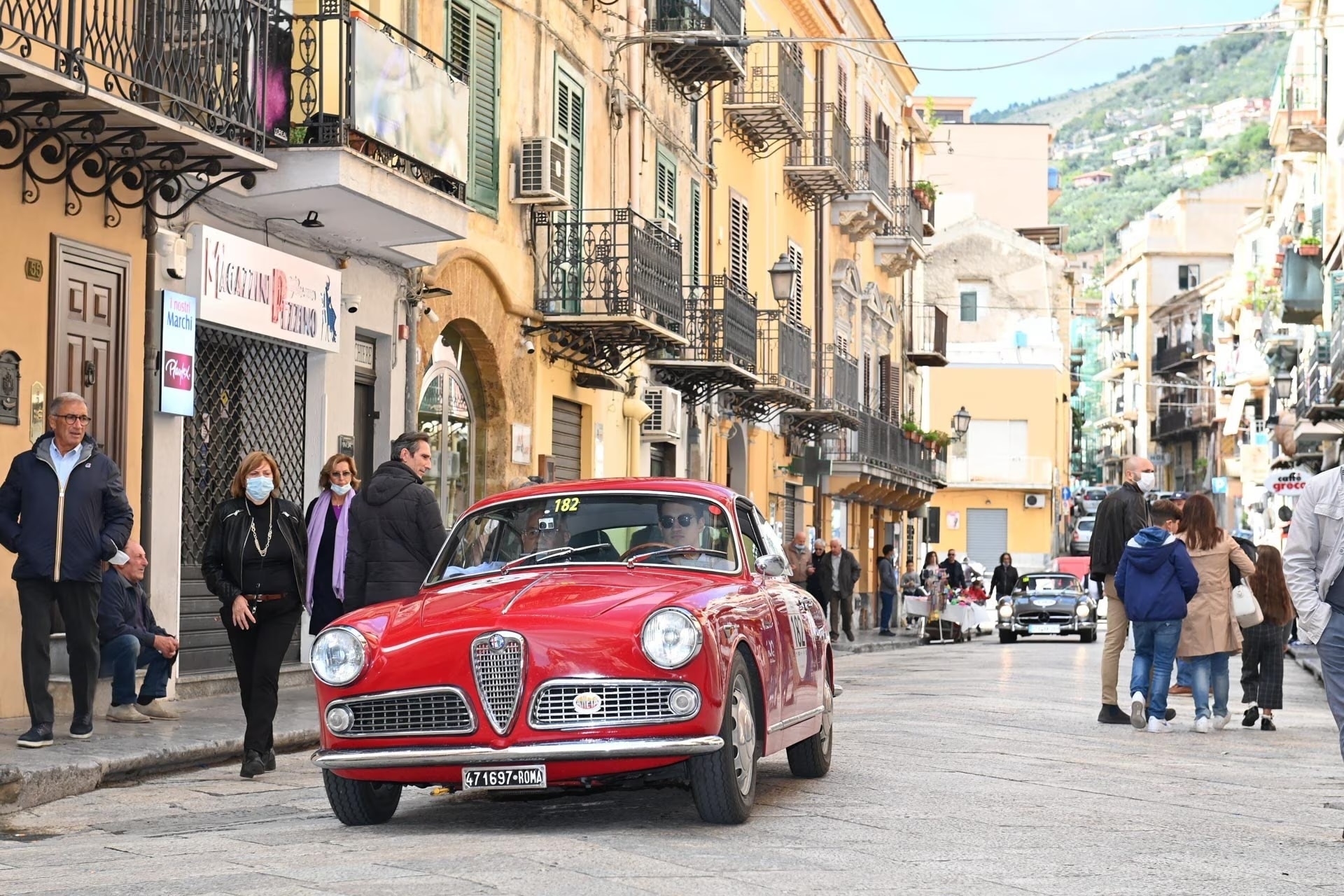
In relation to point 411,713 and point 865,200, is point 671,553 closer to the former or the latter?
point 411,713

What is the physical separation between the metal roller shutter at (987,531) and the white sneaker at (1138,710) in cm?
6339

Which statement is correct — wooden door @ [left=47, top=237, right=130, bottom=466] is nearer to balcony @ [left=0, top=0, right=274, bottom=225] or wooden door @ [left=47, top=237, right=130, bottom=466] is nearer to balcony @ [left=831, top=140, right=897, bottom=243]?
balcony @ [left=0, top=0, right=274, bottom=225]

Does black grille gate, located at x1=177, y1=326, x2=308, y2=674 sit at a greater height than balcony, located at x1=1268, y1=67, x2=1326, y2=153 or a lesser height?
lesser

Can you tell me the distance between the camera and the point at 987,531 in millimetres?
79188

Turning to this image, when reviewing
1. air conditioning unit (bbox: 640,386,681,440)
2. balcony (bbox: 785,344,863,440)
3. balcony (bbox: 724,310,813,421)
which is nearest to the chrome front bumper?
air conditioning unit (bbox: 640,386,681,440)

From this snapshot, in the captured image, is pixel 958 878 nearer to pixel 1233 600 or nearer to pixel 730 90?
pixel 1233 600

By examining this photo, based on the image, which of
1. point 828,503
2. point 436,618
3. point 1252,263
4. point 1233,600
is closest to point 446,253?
point 1233,600

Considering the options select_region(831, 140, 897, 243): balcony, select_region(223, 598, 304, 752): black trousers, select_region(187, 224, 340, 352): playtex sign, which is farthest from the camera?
select_region(831, 140, 897, 243): balcony

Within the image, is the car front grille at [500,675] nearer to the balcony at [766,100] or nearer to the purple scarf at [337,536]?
the purple scarf at [337,536]

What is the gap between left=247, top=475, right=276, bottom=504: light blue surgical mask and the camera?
11672 mm

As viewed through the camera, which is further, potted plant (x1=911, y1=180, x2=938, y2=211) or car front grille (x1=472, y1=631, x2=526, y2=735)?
potted plant (x1=911, y1=180, x2=938, y2=211)

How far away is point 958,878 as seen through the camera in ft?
25.6

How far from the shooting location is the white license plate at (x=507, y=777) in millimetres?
8828

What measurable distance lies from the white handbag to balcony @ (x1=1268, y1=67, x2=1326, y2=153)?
36742 millimetres
